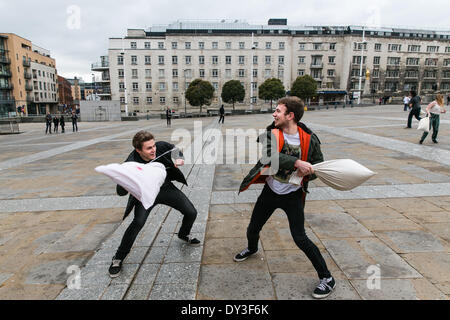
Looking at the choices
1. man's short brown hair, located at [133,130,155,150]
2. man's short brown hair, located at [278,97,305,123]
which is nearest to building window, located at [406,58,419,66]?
man's short brown hair, located at [278,97,305,123]

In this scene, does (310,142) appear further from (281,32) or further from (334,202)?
(281,32)

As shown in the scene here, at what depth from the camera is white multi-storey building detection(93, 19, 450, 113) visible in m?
65.6

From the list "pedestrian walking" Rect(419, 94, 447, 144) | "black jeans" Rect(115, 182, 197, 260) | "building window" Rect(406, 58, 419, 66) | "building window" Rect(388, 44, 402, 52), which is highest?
"building window" Rect(388, 44, 402, 52)

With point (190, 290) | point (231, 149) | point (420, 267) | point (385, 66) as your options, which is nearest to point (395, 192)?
point (420, 267)

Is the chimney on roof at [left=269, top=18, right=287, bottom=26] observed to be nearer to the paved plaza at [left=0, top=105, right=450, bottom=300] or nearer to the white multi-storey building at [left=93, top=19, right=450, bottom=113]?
the white multi-storey building at [left=93, top=19, right=450, bottom=113]

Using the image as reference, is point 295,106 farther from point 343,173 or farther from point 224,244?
point 224,244

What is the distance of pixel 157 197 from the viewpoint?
3.28 metres

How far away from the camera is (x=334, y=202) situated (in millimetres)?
5059

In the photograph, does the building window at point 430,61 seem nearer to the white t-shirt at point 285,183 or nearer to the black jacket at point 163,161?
the white t-shirt at point 285,183

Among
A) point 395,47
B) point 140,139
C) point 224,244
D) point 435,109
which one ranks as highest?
point 395,47

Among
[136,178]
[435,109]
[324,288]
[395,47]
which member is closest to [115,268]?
[136,178]

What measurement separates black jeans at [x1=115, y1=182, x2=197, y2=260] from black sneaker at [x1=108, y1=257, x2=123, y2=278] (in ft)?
0.15

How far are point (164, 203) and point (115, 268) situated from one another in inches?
32.6
